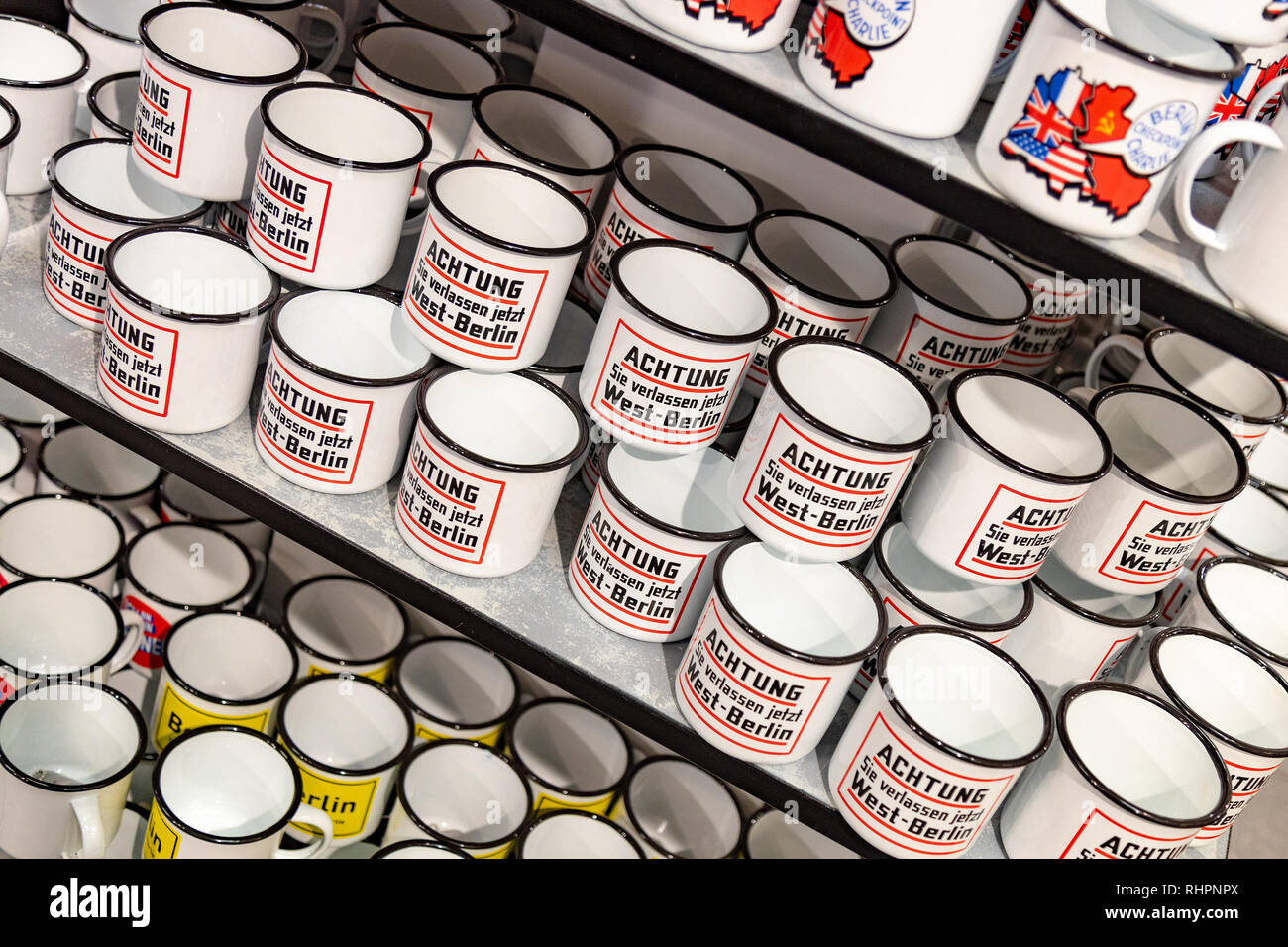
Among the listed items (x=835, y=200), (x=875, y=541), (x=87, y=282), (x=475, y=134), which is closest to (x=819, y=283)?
(x=835, y=200)

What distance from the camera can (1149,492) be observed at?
1196mm

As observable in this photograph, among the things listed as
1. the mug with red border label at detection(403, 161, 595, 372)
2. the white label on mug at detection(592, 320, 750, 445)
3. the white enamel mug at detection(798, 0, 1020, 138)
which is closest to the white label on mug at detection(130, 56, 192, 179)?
the mug with red border label at detection(403, 161, 595, 372)

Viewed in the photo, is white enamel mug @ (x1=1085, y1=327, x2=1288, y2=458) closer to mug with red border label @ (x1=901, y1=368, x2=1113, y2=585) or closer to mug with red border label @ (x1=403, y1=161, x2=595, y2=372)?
mug with red border label @ (x1=901, y1=368, x2=1113, y2=585)

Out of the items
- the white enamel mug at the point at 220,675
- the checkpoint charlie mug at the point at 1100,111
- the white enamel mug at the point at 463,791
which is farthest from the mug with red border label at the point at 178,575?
the checkpoint charlie mug at the point at 1100,111

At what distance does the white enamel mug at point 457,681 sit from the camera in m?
1.86

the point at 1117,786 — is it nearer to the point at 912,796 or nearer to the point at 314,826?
the point at 912,796

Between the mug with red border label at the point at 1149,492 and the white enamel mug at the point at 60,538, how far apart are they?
1370mm

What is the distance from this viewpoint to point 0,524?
1.79m

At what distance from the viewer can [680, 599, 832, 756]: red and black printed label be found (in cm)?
117

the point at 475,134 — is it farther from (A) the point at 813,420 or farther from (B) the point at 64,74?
(B) the point at 64,74

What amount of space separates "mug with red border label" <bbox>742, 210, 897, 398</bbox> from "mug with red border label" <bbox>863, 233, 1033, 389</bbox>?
4cm
